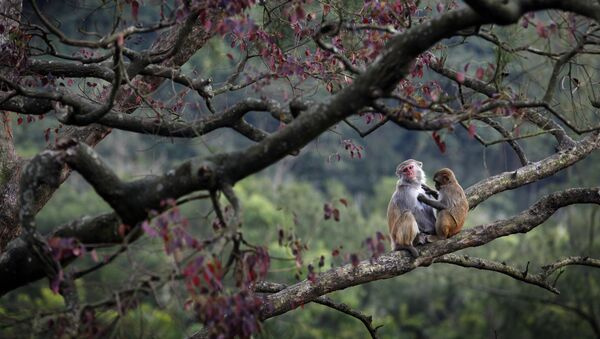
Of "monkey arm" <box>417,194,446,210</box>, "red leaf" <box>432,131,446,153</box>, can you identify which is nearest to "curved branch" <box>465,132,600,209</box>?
"monkey arm" <box>417,194,446,210</box>

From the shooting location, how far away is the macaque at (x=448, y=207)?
774 centimetres

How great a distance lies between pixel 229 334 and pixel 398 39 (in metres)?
1.99

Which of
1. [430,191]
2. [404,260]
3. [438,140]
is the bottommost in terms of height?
[438,140]

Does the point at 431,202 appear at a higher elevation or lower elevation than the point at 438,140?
higher

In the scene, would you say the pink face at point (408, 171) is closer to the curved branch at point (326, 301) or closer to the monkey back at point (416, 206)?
the monkey back at point (416, 206)

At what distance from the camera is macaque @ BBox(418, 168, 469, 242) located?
774 cm

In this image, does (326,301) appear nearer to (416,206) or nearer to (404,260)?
(404,260)

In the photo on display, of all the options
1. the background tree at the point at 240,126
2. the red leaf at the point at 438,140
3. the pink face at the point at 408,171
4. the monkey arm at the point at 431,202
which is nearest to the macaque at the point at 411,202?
the pink face at the point at 408,171

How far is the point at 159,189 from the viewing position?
15.9 ft

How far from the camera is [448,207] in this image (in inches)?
311

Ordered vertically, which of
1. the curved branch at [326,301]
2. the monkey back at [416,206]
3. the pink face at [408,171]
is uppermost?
the pink face at [408,171]

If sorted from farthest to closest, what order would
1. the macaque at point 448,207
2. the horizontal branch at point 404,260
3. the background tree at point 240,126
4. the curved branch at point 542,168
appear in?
1. the macaque at point 448,207
2. the curved branch at point 542,168
3. the horizontal branch at point 404,260
4. the background tree at point 240,126

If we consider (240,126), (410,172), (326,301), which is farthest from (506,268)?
(240,126)

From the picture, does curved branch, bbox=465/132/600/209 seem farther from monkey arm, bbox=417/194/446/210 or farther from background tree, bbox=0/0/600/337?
monkey arm, bbox=417/194/446/210
